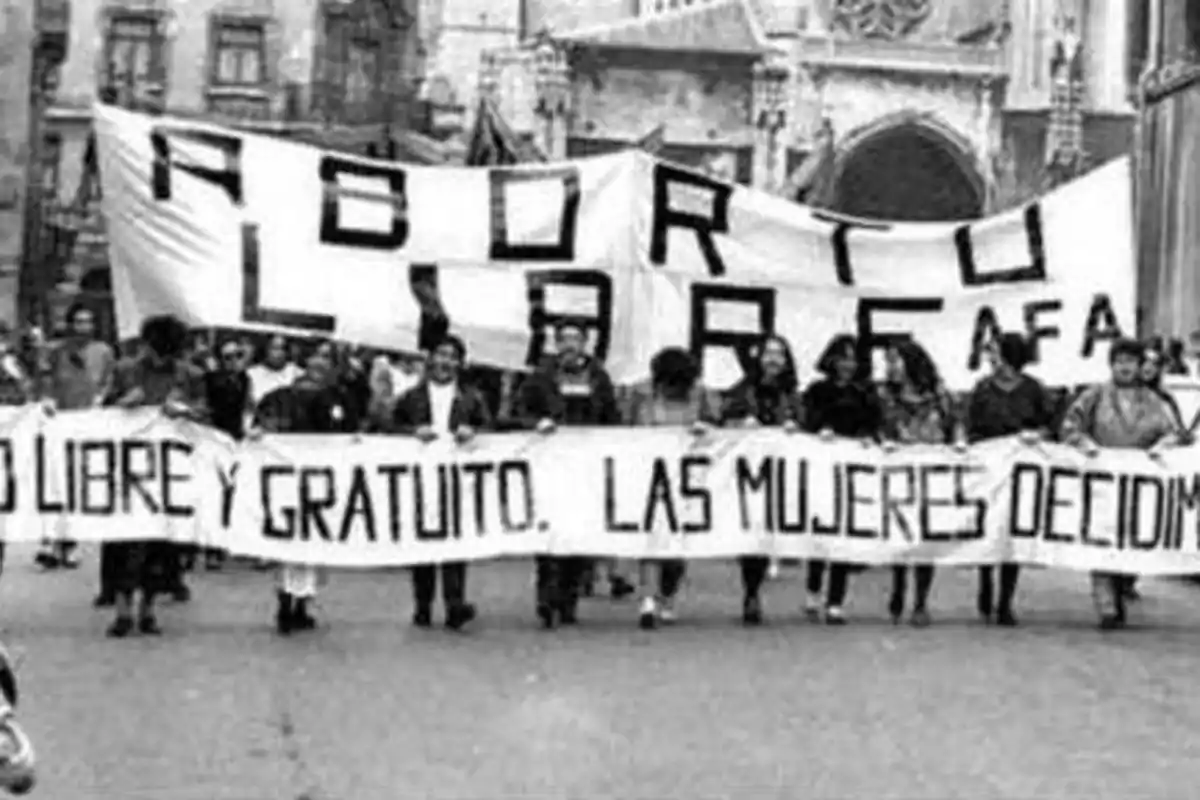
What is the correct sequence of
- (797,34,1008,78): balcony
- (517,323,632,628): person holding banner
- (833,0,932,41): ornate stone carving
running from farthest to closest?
(833,0,932,41): ornate stone carving < (797,34,1008,78): balcony < (517,323,632,628): person holding banner

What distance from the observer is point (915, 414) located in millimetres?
18047

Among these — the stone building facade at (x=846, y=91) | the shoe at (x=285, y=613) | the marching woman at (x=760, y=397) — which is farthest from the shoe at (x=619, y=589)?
the stone building facade at (x=846, y=91)

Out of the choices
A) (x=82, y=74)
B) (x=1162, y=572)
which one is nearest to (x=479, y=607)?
(x=1162, y=572)

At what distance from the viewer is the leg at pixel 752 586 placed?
55.0 ft

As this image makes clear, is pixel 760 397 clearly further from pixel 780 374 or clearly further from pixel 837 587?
pixel 837 587

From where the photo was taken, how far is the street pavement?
1053 cm

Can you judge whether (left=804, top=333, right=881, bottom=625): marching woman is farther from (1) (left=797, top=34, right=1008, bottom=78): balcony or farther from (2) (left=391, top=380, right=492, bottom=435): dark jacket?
(1) (left=797, top=34, right=1008, bottom=78): balcony

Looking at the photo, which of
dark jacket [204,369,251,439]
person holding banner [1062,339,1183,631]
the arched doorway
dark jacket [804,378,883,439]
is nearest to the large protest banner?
dark jacket [804,378,883,439]

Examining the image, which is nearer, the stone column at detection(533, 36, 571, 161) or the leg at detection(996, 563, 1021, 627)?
the leg at detection(996, 563, 1021, 627)

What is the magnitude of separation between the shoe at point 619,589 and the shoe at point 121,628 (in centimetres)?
420

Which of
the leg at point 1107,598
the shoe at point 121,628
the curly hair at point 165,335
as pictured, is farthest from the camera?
the leg at point 1107,598

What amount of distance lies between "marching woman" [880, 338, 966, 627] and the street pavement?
0.97ft

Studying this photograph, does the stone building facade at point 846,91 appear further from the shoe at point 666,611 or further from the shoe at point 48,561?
the shoe at point 666,611

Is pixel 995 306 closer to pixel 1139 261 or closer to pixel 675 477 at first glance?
pixel 675 477
